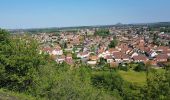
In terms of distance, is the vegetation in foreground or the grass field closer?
the vegetation in foreground

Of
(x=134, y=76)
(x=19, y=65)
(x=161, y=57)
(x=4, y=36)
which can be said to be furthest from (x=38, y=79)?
(x=161, y=57)

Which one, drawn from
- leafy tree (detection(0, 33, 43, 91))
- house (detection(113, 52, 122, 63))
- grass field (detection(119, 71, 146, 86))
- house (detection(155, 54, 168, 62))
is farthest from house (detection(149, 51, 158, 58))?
leafy tree (detection(0, 33, 43, 91))

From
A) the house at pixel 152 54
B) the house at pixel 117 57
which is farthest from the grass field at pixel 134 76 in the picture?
the house at pixel 152 54

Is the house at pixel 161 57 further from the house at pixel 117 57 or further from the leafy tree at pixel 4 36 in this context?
the leafy tree at pixel 4 36

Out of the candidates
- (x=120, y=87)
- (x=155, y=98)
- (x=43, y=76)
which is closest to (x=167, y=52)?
(x=120, y=87)

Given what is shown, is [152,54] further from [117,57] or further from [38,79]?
[38,79]

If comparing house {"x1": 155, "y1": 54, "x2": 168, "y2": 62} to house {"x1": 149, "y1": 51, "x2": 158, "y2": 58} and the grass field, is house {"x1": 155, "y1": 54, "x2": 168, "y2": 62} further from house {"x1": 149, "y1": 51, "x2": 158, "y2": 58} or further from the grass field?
the grass field

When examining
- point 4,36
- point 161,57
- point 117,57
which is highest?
point 4,36

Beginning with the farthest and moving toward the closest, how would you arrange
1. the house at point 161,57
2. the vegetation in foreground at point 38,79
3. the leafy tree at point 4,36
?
1. the house at point 161,57
2. the leafy tree at point 4,36
3. the vegetation in foreground at point 38,79

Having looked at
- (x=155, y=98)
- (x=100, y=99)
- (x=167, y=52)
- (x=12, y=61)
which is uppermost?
(x=12, y=61)

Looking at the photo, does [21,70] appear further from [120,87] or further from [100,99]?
[120,87]

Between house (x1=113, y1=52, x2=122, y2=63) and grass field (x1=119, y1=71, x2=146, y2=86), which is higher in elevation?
grass field (x1=119, y1=71, x2=146, y2=86)
